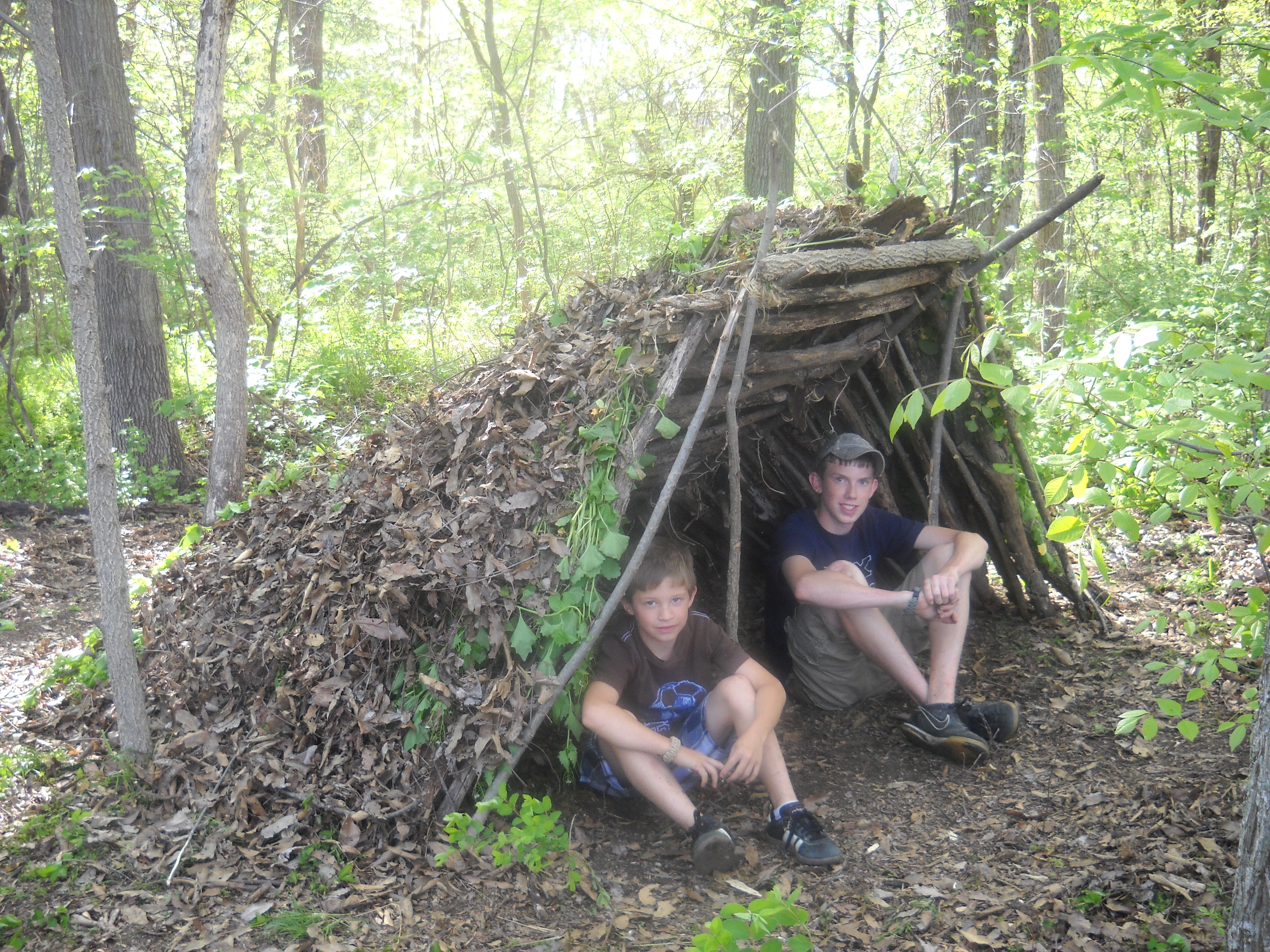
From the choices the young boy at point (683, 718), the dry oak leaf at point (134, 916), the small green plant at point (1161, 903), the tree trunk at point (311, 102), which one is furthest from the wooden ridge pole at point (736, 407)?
the tree trunk at point (311, 102)

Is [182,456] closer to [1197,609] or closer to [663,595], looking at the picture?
[663,595]

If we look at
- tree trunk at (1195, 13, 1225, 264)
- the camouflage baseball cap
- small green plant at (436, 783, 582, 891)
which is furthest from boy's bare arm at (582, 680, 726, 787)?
tree trunk at (1195, 13, 1225, 264)

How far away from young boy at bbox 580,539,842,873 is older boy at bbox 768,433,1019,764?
0.72 metres

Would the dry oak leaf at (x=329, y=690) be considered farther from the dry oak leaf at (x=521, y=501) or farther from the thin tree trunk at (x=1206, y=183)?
the thin tree trunk at (x=1206, y=183)

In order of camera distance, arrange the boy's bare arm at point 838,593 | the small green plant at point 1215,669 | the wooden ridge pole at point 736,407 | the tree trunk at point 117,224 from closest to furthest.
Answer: the small green plant at point 1215,669, the wooden ridge pole at point 736,407, the boy's bare arm at point 838,593, the tree trunk at point 117,224

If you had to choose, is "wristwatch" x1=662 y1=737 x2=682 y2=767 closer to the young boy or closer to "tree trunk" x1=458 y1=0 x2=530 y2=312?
the young boy

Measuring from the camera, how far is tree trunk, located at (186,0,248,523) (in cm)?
511

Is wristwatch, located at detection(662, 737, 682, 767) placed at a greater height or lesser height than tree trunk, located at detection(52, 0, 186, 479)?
lesser

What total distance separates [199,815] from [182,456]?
5634 mm

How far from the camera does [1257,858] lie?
204 cm

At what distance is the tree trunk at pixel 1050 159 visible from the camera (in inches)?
347

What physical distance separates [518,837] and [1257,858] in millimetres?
2103

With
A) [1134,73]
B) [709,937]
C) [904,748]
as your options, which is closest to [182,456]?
[904,748]

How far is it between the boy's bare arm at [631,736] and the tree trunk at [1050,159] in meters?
7.10
